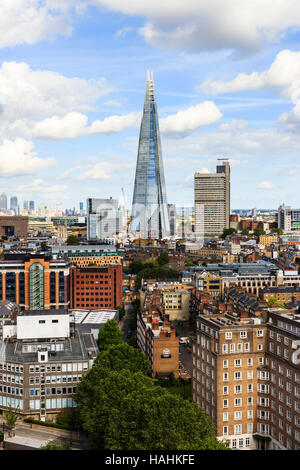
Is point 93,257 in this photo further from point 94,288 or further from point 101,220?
point 101,220

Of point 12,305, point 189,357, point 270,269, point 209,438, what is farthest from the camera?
point 270,269

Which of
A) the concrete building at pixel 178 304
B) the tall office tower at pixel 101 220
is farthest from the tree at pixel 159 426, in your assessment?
the tall office tower at pixel 101 220

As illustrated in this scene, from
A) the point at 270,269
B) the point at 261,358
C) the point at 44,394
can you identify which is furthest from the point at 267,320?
the point at 270,269

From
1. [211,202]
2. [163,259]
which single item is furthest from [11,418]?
[211,202]

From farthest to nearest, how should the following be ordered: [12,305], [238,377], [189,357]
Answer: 1. [12,305]
2. [189,357]
3. [238,377]

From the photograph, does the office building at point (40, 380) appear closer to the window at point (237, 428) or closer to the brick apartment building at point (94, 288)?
the window at point (237, 428)
